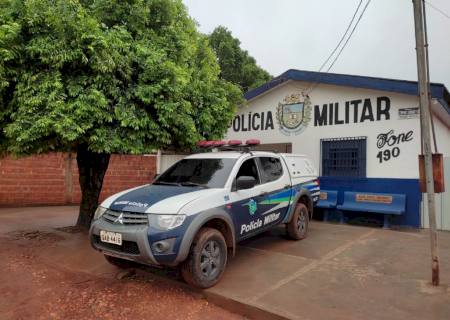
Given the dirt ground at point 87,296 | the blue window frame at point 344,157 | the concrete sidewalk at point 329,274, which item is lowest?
the dirt ground at point 87,296

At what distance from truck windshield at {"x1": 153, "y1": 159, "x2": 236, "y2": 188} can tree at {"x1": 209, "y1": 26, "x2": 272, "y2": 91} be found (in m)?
16.2

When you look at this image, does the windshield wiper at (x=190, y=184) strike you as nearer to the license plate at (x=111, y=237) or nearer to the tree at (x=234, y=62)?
the license plate at (x=111, y=237)

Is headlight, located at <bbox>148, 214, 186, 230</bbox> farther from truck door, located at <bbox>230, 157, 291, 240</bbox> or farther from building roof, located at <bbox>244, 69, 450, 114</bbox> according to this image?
building roof, located at <bbox>244, 69, 450, 114</bbox>

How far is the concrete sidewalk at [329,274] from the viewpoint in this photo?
410 cm

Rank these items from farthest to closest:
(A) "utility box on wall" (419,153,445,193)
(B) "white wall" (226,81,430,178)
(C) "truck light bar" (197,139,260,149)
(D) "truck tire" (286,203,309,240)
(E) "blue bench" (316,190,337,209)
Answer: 1. (E) "blue bench" (316,190,337,209)
2. (B) "white wall" (226,81,430,178)
3. (D) "truck tire" (286,203,309,240)
4. (C) "truck light bar" (197,139,260,149)
5. (A) "utility box on wall" (419,153,445,193)

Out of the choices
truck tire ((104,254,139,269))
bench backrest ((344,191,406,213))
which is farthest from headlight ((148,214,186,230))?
bench backrest ((344,191,406,213))

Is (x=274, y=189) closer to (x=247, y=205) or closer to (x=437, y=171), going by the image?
(x=247, y=205)

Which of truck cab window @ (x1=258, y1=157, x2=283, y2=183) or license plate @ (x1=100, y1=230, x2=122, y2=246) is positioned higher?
truck cab window @ (x1=258, y1=157, x2=283, y2=183)

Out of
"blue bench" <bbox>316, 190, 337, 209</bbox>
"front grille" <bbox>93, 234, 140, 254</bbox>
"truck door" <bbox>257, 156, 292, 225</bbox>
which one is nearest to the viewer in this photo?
"front grille" <bbox>93, 234, 140, 254</bbox>

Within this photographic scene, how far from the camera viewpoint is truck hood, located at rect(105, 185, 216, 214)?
14.8 ft

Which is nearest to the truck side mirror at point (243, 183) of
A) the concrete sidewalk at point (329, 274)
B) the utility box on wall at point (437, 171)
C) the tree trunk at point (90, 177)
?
the concrete sidewalk at point (329, 274)

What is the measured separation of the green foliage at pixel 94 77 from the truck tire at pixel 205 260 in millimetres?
2440

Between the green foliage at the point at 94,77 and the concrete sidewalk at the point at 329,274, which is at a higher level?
the green foliage at the point at 94,77

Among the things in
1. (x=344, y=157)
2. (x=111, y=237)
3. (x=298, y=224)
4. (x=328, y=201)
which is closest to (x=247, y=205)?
(x=111, y=237)
